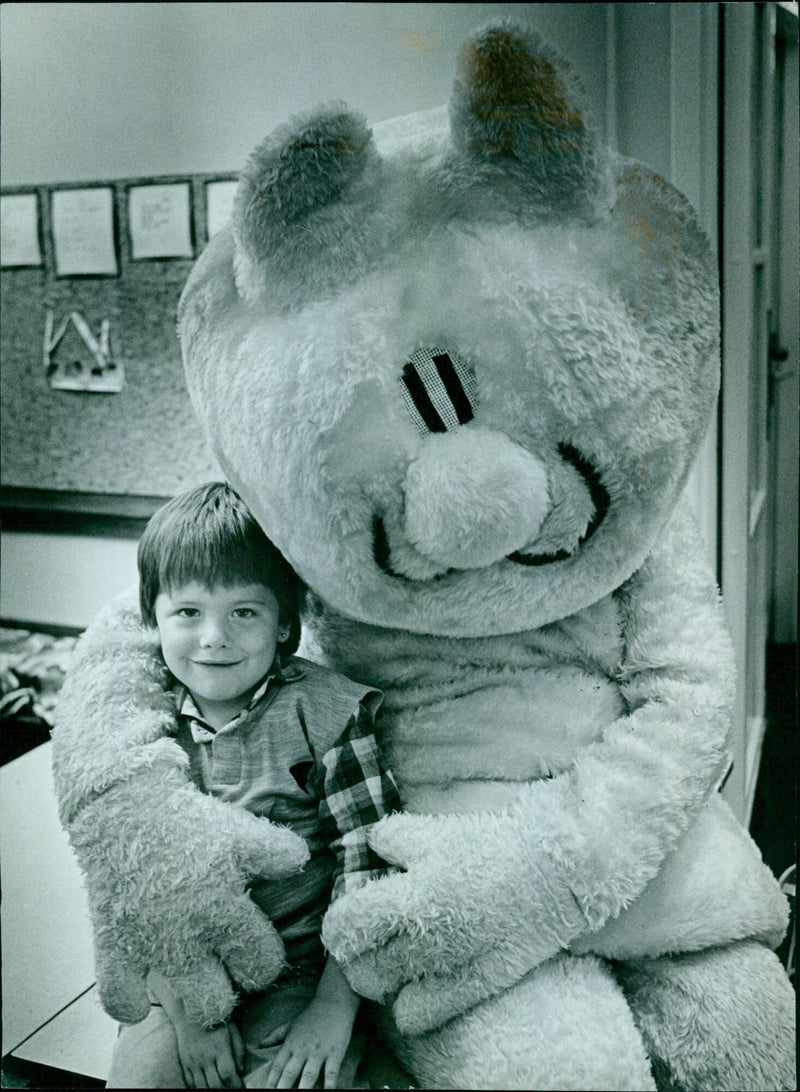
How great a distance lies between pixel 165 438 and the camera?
2.67 feet

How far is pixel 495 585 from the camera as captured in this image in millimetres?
651

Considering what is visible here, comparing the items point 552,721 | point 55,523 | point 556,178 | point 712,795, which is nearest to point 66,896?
point 55,523

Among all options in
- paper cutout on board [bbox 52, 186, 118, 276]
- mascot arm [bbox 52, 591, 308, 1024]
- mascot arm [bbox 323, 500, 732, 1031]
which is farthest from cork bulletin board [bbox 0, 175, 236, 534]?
mascot arm [bbox 323, 500, 732, 1031]

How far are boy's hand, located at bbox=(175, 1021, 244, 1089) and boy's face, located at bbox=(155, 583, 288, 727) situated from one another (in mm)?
220

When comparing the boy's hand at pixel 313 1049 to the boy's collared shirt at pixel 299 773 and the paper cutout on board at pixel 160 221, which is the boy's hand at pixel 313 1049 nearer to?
the boy's collared shirt at pixel 299 773

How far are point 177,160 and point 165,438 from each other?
211 millimetres

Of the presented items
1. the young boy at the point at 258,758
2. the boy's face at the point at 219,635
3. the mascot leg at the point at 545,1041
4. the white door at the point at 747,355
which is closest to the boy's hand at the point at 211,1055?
the young boy at the point at 258,758

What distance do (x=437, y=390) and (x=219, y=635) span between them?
23cm

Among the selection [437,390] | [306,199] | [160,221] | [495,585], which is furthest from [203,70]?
[495,585]

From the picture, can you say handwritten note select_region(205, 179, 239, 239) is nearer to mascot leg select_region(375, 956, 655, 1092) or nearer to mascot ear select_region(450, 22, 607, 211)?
mascot ear select_region(450, 22, 607, 211)

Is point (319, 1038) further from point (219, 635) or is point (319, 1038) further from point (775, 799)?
point (775, 799)

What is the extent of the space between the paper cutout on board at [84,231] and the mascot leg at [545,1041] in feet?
1.94

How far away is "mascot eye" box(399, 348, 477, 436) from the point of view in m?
0.61

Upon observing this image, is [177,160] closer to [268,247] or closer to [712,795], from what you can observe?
[268,247]
